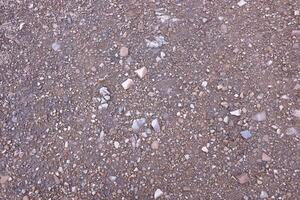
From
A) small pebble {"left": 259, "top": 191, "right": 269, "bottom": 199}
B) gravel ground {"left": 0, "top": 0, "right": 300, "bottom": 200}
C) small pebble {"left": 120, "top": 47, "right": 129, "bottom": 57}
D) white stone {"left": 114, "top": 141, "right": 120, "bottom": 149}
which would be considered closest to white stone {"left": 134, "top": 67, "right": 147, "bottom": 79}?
gravel ground {"left": 0, "top": 0, "right": 300, "bottom": 200}

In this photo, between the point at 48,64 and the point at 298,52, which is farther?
the point at 48,64

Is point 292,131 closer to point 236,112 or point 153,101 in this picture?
point 236,112

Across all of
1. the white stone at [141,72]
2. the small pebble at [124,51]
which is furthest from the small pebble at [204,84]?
the small pebble at [124,51]

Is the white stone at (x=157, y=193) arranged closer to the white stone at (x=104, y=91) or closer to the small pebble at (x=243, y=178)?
the small pebble at (x=243, y=178)

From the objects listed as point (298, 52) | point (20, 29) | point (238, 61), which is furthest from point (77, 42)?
point (298, 52)

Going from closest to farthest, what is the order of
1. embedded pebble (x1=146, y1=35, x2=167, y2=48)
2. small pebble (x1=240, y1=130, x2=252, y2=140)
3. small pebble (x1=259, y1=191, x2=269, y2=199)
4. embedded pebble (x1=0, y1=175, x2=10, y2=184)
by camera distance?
small pebble (x1=259, y1=191, x2=269, y2=199), small pebble (x1=240, y1=130, x2=252, y2=140), embedded pebble (x1=0, y1=175, x2=10, y2=184), embedded pebble (x1=146, y1=35, x2=167, y2=48)

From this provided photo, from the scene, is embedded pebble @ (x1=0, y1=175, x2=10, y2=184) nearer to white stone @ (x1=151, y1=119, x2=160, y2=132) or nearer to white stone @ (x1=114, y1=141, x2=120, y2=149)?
white stone @ (x1=114, y1=141, x2=120, y2=149)

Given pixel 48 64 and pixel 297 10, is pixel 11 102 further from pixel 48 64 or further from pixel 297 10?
pixel 297 10

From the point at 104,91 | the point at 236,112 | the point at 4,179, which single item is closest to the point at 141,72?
the point at 104,91
